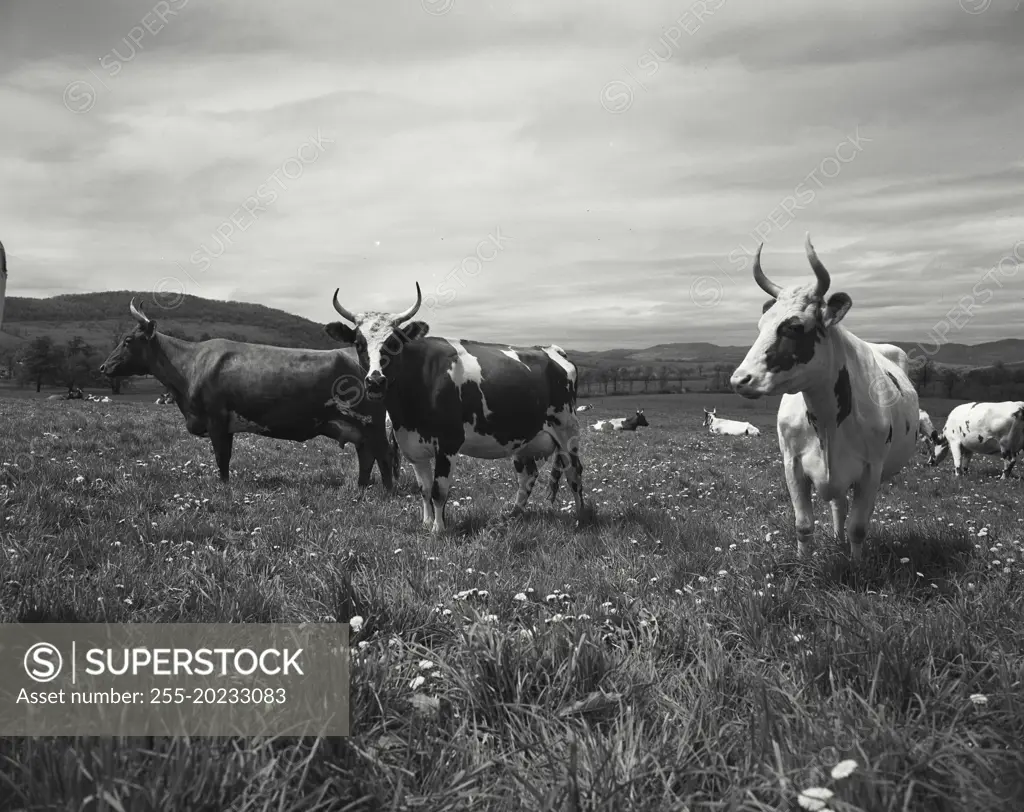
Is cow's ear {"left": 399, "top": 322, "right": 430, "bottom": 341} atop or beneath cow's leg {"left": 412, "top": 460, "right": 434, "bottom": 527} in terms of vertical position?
atop

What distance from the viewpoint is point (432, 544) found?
248 inches

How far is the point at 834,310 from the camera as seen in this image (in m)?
5.62

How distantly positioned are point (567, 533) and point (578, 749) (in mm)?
4493

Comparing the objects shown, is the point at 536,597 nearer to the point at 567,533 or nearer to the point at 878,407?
the point at 567,533

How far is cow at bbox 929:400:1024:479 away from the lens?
17.7m

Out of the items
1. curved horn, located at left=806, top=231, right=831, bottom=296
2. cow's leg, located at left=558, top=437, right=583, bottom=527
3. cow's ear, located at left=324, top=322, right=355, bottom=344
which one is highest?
curved horn, located at left=806, top=231, right=831, bottom=296

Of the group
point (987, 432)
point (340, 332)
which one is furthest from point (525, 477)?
point (987, 432)

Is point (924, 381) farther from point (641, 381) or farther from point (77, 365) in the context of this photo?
point (77, 365)

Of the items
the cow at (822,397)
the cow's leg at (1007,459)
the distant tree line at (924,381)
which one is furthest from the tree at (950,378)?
the cow at (822,397)

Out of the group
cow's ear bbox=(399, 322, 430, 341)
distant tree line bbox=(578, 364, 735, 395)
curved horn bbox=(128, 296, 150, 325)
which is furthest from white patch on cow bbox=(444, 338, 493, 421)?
distant tree line bbox=(578, 364, 735, 395)

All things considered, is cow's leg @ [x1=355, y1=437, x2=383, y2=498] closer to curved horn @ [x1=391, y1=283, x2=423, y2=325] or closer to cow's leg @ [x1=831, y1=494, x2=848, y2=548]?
curved horn @ [x1=391, y1=283, x2=423, y2=325]

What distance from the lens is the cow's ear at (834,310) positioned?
5570 millimetres

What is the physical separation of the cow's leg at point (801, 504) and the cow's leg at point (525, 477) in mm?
4141

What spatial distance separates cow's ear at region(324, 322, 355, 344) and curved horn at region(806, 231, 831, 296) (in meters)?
5.55
